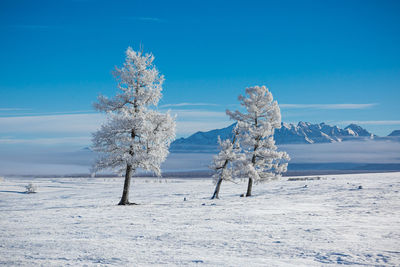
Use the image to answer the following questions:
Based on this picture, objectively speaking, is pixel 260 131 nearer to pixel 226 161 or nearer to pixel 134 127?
pixel 226 161

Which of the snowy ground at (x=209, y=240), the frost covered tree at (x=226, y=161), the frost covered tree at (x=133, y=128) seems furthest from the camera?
the frost covered tree at (x=226, y=161)

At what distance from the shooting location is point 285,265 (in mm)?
6879

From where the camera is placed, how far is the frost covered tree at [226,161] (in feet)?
94.2

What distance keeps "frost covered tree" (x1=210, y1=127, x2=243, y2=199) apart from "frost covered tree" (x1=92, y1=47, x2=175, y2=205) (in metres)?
6.97

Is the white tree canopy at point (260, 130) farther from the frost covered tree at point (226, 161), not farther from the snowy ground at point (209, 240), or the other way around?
the snowy ground at point (209, 240)

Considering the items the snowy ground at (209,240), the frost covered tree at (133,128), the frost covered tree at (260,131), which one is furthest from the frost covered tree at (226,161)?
the snowy ground at (209,240)

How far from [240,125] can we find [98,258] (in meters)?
23.2

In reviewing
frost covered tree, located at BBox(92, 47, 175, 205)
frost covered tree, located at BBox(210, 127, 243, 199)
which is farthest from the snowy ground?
frost covered tree, located at BBox(210, 127, 243, 199)

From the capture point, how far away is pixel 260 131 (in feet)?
97.3

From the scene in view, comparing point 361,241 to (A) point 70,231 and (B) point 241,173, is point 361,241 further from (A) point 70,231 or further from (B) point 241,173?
(B) point 241,173

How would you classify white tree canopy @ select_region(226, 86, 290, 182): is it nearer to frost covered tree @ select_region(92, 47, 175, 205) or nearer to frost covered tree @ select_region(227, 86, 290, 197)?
frost covered tree @ select_region(227, 86, 290, 197)

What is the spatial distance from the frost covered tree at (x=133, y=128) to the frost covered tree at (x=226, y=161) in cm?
697

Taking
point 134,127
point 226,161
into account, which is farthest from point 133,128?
point 226,161

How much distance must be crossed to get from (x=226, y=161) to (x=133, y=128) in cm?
1007
